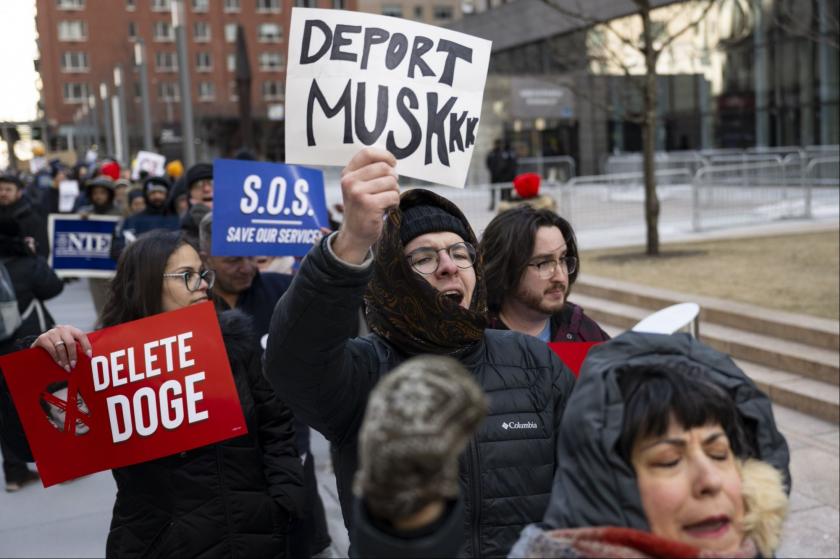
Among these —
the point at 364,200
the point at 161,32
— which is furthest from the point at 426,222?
the point at 161,32

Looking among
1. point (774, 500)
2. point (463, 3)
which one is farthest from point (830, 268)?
point (463, 3)

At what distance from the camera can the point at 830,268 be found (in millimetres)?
11383

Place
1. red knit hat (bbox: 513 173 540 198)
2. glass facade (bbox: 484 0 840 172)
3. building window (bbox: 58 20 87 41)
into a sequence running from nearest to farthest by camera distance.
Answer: red knit hat (bbox: 513 173 540 198)
glass facade (bbox: 484 0 840 172)
building window (bbox: 58 20 87 41)

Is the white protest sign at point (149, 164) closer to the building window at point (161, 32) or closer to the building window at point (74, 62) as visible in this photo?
the building window at point (74, 62)

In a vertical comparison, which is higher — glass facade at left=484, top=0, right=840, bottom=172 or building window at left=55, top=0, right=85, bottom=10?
building window at left=55, top=0, right=85, bottom=10

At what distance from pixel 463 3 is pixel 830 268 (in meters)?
38.9

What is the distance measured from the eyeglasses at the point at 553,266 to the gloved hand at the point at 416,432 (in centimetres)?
262

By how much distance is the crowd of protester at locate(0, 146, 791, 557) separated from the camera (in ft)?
3.40

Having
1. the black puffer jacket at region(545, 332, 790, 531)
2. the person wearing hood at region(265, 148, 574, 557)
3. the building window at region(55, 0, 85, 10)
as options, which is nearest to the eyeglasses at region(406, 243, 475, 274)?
the person wearing hood at region(265, 148, 574, 557)

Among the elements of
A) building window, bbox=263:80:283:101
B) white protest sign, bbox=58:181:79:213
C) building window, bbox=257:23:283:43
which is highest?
building window, bbox=257:23:283:43

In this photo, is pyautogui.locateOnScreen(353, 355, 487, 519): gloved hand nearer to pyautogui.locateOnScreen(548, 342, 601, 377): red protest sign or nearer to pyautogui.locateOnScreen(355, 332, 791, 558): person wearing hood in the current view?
pyautogui.locateOnScreen(355, 332, 791, 558): person wearing hood

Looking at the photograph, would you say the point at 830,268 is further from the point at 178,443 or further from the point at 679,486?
the point at 679,486

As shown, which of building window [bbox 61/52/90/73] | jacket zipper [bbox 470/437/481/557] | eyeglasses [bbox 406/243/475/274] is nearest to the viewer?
jacket zipper [bbox 470/437/481/557]

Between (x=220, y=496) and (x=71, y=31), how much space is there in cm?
7885
